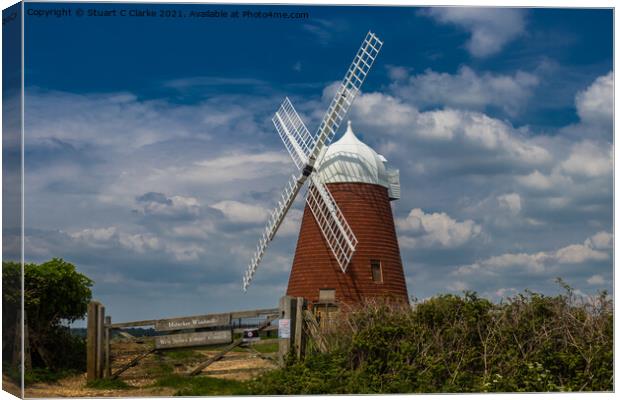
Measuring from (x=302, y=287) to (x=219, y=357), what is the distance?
8185 millimetres

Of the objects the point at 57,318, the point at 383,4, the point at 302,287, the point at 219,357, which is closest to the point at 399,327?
the point at 219,357

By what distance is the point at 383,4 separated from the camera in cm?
1490

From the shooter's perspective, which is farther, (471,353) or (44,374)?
(44,374)

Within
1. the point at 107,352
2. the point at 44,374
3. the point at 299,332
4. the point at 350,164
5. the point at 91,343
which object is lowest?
the point at 44,374

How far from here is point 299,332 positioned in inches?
619

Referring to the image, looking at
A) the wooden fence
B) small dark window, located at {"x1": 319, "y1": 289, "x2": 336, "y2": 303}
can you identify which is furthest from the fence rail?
small dark window, located at {"x1": 319, "y1": 289, "x2": 336, "y2": 303}

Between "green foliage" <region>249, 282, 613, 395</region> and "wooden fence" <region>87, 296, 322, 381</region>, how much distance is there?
102 centimetres

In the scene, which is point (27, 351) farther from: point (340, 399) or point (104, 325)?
point (340, 399)

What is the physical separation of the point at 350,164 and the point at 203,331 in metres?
9.23

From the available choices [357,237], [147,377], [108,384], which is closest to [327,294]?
[357,237]

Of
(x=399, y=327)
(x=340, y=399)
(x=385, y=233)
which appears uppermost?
(x=385, y=233)

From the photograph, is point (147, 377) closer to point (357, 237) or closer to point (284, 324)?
point (284, 324)

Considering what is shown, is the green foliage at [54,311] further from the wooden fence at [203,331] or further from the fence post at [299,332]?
the fence post at [299,332]

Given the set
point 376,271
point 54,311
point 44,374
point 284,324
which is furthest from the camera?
point 376,271
